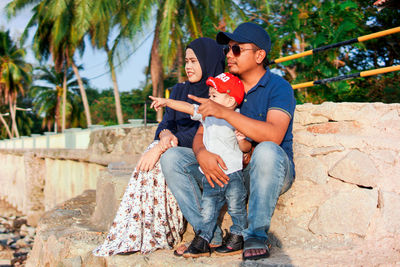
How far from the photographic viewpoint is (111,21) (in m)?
15.4

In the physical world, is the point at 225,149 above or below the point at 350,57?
below

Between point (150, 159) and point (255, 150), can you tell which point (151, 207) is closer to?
point (150, 159)

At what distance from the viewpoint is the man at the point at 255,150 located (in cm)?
204

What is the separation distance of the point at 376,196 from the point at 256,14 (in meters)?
12.6

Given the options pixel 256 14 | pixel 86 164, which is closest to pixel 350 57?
pixel 256 14

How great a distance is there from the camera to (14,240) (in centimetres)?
1184

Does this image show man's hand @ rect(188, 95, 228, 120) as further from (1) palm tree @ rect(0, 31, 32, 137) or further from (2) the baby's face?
(1) palm tree @ rect(0, 31, 32, 137)

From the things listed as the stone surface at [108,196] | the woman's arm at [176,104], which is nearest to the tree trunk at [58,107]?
the stone surface at [108,196]

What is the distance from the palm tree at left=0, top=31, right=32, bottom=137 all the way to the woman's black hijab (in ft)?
107

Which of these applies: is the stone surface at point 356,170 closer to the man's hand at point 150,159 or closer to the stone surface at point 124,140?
the man's hand at point 150,159

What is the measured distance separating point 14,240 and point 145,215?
1120 cm

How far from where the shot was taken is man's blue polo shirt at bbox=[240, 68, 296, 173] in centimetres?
226

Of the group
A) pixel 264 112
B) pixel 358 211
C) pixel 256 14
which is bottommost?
pixel 358 211

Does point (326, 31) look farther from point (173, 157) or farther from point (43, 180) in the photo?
point (43, 180)
